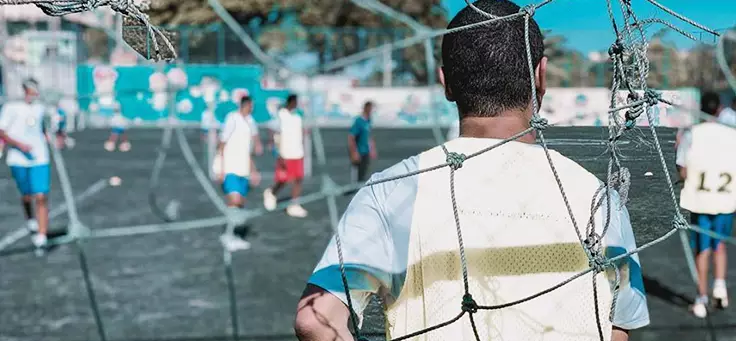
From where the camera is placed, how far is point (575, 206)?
5.22 ft

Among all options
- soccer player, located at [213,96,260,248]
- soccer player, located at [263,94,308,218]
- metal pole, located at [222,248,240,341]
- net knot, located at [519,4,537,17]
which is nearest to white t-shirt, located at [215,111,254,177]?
soccer player, located at [213,96,260,248]

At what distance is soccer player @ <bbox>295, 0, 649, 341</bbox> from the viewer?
1562 millimetres

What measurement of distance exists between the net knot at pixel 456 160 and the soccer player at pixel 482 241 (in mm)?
21

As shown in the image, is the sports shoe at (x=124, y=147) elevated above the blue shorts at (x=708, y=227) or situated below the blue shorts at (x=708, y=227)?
below

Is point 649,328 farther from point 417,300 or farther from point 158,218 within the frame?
point 158,218

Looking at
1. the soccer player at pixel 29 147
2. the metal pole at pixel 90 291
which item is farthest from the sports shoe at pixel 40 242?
the metal pole at pixel 90 291

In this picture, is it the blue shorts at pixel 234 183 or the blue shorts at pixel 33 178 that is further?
the blue shorts at pixel 234 183

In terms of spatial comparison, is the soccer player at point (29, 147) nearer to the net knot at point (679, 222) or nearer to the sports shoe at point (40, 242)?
the sports shoe at point (40, 242)

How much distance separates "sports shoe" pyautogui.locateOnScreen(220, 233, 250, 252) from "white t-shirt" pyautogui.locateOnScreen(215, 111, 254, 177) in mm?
984

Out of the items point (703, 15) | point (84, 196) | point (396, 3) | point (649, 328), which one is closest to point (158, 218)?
point (84, 196)

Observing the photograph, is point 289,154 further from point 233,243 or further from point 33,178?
point 33,178

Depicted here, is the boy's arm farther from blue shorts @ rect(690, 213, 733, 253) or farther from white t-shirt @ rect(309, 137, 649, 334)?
blue shorts @ rect(690, 213, 733, 253)

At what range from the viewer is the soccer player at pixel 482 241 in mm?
1562

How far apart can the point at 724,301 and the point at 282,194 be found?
7.23 meters
